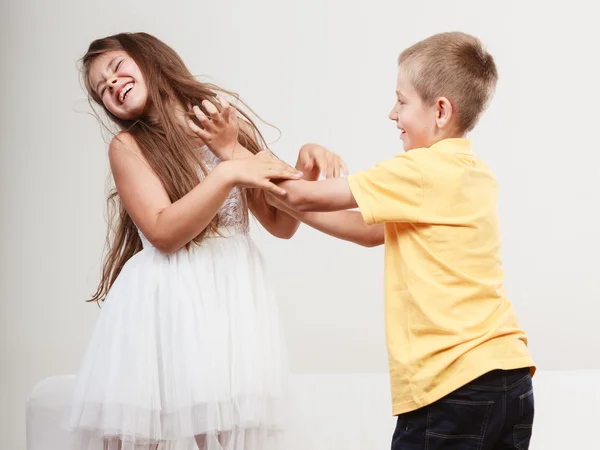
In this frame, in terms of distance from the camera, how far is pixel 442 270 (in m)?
1.46

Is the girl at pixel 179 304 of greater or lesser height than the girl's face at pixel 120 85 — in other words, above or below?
below

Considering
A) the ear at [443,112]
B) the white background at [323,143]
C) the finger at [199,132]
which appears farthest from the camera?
the white background at [323,143]

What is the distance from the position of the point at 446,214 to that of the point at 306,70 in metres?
1.81

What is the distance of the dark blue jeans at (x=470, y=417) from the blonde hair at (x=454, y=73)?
44 cm

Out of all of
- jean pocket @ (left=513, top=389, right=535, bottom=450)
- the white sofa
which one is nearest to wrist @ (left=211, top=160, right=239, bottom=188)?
jean pocket @ (left=513, top=389, right=535, bottom=450)

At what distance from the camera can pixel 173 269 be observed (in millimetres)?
1629

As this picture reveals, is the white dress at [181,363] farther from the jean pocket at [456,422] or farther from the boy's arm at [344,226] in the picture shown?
the jean pocket at [456,422]

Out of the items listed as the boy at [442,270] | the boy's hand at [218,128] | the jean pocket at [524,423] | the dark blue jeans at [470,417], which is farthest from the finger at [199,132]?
the jean pocket at [524,423]

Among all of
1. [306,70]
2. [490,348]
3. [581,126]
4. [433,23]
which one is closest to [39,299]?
[306,70]

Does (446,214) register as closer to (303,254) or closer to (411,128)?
(411,128)

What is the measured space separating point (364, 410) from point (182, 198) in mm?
870

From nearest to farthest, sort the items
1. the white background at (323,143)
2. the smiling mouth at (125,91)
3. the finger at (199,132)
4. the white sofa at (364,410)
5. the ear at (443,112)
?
the ear at (443,112) < the finger at (199,132) < the smiling mouth at (125,91) < the white sofa at (364,410) < the white background at (323,143)

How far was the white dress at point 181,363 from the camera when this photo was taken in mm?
1562

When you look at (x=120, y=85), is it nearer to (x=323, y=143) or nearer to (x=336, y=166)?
(x=336, y=166)
